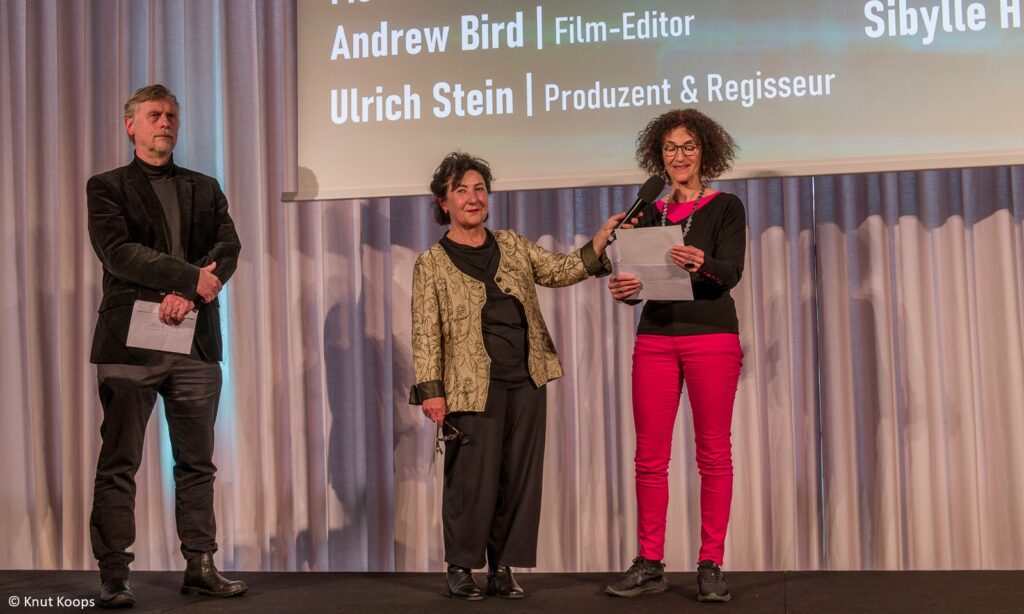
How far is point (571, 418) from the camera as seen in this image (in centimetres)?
403

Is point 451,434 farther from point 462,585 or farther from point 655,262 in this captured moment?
point 655,262

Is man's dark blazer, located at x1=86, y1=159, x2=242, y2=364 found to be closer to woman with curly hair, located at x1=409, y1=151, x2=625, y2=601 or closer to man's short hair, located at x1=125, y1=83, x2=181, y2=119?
man's short hair, located at x1=125, y1=83, x2=181, y2=119

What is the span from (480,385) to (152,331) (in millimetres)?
980

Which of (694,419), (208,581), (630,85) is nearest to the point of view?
(694,419)

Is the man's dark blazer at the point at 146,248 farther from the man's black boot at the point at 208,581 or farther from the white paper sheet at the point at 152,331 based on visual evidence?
the man's black boot at the point at 208,581

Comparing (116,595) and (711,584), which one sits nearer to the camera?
(711,584)

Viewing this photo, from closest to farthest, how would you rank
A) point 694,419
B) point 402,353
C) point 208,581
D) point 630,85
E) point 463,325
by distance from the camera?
point 694,419, point 463,325, point 208,581, point 630,85, point 402,353

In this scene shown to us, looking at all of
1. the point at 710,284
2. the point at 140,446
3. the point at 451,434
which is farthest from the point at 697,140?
the point at 140,446

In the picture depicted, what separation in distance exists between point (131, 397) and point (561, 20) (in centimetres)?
204

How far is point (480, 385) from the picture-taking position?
2969 mm

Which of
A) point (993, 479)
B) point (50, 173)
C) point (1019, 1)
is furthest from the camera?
point (50, 173)

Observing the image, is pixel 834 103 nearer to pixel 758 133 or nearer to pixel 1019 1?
pixel 758 133

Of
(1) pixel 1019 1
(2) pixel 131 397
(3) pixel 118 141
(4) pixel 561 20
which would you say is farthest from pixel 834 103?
(3) pixel 118 141

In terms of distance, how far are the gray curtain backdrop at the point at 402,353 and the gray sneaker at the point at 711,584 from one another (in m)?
1.00
